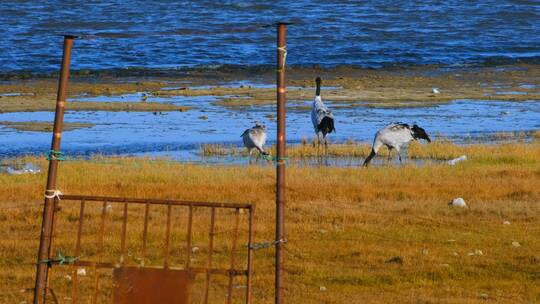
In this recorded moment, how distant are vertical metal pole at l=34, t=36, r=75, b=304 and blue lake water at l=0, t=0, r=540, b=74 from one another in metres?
28.6

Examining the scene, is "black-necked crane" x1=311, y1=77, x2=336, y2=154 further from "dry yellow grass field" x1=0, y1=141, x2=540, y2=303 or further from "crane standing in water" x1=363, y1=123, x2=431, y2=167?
"dry yellow grass field" x1=0, y1=141, x2=540, y2=303

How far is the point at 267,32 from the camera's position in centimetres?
5406

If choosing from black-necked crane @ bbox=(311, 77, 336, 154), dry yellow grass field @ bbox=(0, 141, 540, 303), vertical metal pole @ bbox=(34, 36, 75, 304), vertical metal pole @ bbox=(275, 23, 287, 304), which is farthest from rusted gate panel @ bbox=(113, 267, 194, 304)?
black-necked crane @ bbox=(311, 77, 336, 154)

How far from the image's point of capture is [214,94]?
33.2m

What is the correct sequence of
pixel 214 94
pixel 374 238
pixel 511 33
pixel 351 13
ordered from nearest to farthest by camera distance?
1. pixel 374 238
2. pixel 214 94
3. pixel 511 33
4. pixel 351 13

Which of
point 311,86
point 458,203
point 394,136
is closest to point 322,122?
point 394,136

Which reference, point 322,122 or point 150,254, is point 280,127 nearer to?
point 150,254

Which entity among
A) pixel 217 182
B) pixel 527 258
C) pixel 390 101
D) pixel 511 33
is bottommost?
pixel 527 258

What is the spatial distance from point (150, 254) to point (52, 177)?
A: 137 inches

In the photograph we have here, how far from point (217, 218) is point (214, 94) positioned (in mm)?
20012

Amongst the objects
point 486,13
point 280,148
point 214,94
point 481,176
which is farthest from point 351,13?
point 280,148

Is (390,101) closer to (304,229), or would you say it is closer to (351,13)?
(304,229)

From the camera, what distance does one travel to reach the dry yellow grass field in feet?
33.7

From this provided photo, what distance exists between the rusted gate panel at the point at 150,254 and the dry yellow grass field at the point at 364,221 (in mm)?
154
